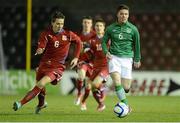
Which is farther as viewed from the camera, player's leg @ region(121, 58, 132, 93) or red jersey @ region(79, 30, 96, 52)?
red jersey @ region(79, 30, 96, 52)

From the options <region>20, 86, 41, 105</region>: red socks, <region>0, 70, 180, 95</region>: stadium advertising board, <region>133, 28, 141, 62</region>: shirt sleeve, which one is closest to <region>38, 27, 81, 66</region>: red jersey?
<region>20, 86, 41, 105</region>: red socks

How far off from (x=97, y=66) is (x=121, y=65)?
10.1 feet

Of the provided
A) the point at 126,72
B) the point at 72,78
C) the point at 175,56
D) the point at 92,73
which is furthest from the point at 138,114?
the point at 175,56

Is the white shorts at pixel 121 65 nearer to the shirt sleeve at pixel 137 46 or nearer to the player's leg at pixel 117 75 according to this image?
the player's leg at pixel 117 75

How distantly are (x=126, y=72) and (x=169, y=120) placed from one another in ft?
5.25

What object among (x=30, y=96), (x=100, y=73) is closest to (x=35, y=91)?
(x=30, y=96)

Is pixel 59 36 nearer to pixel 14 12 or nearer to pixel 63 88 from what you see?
pixel 63 88

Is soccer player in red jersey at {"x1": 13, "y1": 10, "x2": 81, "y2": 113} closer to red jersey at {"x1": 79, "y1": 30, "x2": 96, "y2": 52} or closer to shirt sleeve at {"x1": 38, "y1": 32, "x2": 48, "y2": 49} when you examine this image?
shirt sleeve at {"x1": 38, "y1": 32, "x2": 48, "y2": 49}

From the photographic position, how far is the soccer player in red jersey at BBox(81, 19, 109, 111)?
1479 centimetres

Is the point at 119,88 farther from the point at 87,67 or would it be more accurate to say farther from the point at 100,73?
the point at 87,67

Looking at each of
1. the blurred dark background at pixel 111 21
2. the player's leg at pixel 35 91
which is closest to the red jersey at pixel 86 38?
the player's leg at pixel 35 91

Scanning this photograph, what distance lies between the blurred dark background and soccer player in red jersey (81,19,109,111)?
9.91 m

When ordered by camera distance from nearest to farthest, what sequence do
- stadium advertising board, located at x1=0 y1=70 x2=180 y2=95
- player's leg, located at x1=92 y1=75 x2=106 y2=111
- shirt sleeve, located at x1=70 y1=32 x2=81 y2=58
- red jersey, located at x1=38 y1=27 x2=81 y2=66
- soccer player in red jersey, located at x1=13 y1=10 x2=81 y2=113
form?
soccer player in red jersey, located at x1=13 y1=10 x2=81 y2=113 < red jersey, located at x1=38 y1=27 x2=81 y2=66 < shirt sleeve, located at x1=70 y1=32 x2=81 y2=58 < player's leg, located at x1=92 y1=75 x2=106 y2=111 < stadium advertising board, located at x1=0 y1=70 x2=180 y2=95

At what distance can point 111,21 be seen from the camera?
1043 inches
